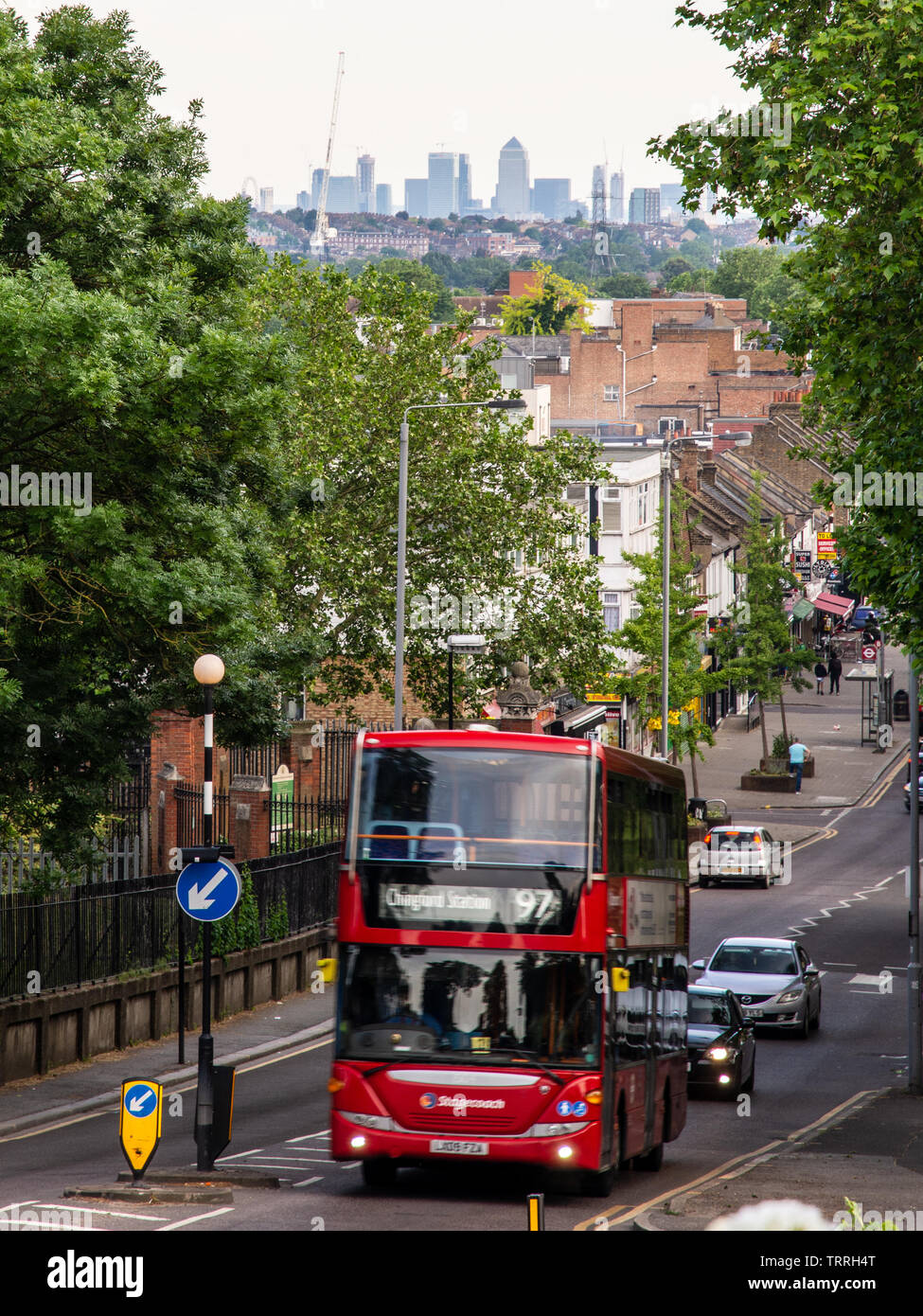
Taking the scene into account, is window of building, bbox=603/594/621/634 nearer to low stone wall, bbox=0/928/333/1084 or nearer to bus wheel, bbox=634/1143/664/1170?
low stone wall, bbox=0/928/333/1084

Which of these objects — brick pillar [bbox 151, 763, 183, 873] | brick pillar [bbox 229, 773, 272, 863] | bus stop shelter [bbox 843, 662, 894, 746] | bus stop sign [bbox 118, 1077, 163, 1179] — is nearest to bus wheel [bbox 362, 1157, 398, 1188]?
bus stop sign [bbox 118, 1077, 163, 1179]

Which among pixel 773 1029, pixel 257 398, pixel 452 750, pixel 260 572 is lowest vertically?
pixel 773 1029

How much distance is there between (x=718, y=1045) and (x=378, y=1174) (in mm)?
8855

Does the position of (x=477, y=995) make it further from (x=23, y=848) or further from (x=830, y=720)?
(x=830, y=720)

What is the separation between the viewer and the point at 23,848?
25.7 m

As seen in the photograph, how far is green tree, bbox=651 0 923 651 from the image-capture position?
18.9 m

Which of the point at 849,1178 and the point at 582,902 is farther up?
the point at 582,902

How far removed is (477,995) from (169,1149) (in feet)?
19.3

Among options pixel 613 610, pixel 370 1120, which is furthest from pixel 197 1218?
pixel 613 610

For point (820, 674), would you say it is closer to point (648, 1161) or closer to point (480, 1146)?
point (648, 1161)

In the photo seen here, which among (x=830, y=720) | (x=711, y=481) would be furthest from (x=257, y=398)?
(x=711, y=481)

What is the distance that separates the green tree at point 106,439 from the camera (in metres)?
18.8

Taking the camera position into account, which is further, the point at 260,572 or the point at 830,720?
the point at 830,720

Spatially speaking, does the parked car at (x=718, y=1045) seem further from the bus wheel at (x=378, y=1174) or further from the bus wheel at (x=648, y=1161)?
the bus wheel at (x=378, y=1174)
